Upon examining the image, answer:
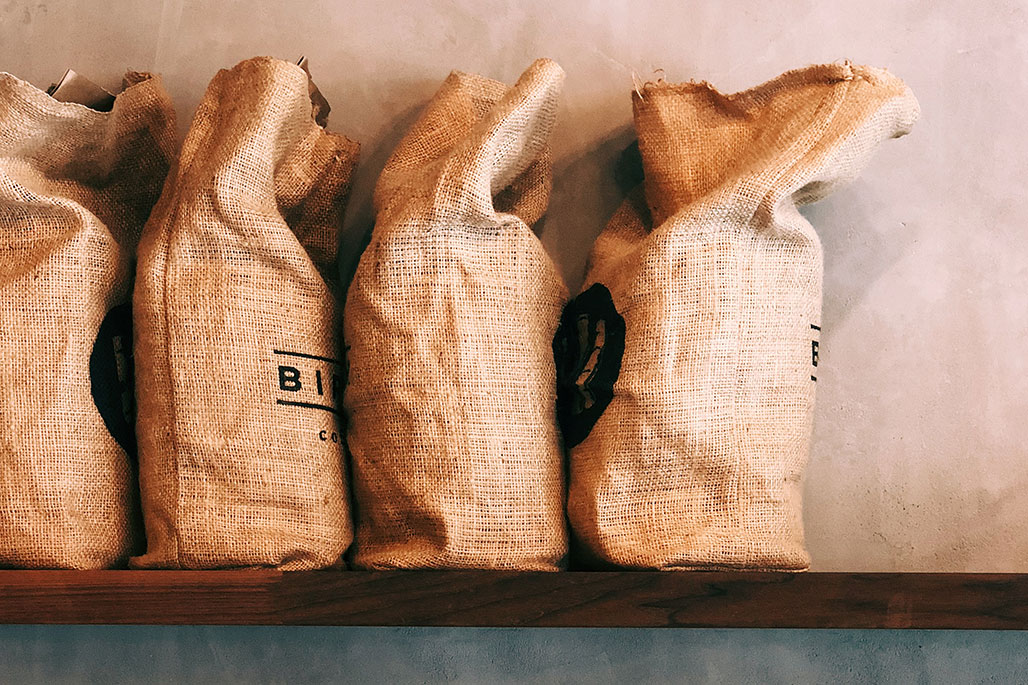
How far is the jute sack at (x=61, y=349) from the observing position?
67 centimetres

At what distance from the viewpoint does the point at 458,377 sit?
673 millimetres

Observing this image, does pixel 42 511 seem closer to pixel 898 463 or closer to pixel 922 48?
pixel 898 463

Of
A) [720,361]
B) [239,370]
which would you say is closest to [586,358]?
[720,361]

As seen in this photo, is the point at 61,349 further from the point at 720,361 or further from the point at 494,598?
the point at 720,361

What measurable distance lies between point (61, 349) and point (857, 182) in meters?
0.71

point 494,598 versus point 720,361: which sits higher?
point 720,361

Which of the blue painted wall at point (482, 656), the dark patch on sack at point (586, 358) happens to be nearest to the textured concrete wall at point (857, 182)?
the blue painted wall at point (482, 656)

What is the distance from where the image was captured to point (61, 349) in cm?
69

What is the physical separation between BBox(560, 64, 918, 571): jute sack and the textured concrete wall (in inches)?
5.4

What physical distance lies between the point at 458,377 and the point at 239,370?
6.4 inches

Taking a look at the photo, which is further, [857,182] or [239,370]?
[857,182]

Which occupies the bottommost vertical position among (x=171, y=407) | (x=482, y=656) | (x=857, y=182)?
(x=482, y=656)

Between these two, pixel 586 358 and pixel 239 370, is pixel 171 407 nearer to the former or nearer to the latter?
pixel 239 370

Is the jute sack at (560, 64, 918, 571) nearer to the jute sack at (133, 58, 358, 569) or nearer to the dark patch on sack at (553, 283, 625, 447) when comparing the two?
the dark patch on sack at (553, 283, 625, 447)
